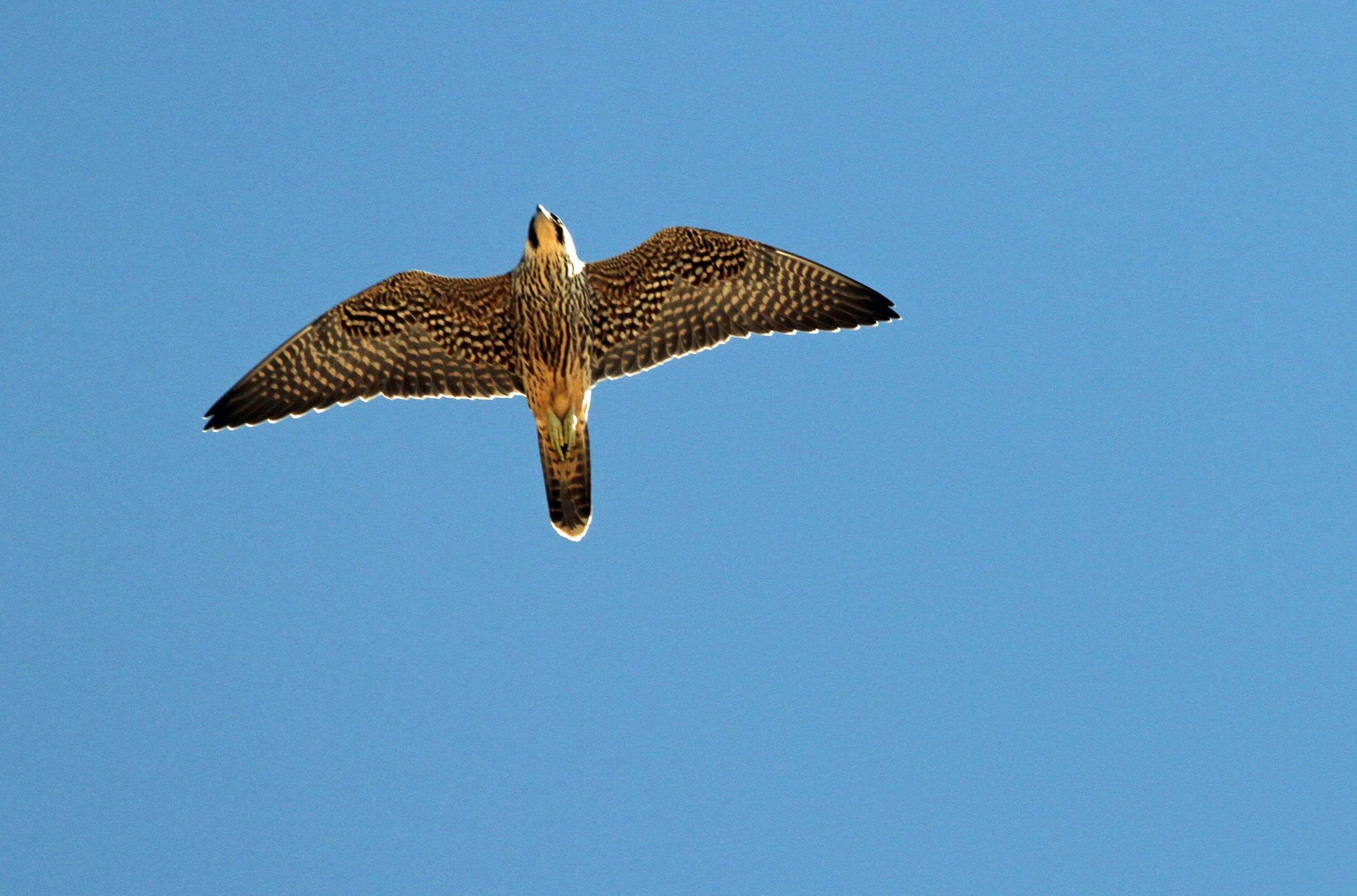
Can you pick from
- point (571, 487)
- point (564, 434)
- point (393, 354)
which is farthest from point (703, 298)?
point (393, 354)

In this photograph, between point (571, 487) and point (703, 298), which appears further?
point (703, 298)

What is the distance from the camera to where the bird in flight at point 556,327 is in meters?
10.4

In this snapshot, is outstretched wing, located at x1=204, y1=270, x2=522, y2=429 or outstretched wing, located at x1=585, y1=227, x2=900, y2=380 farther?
outstretched wing, located at x1=585, y1=227, x2=900, y2=380

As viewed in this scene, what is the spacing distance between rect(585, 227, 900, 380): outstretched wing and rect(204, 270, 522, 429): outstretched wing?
0.76 m

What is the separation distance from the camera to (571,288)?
1038 centimetres

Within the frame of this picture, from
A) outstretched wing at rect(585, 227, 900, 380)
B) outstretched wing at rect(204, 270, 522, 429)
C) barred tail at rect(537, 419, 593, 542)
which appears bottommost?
barred tail at rect(537, 419, 593, 542)

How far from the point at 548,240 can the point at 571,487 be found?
1738mm

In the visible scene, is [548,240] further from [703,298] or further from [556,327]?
[703,298]

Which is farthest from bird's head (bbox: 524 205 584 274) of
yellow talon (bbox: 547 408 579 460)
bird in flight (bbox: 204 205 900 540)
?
yellow talon (bbox: 547 408 579 460)

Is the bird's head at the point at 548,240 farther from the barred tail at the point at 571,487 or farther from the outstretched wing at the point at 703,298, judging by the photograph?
the barred tail at the point at 571,487

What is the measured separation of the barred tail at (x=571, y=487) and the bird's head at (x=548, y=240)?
3.86 ft

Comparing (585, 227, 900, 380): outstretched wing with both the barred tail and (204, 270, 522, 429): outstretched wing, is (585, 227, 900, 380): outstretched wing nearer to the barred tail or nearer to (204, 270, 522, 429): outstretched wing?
the barred tail

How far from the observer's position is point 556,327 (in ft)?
34.1

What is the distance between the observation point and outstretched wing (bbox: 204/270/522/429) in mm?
10477
